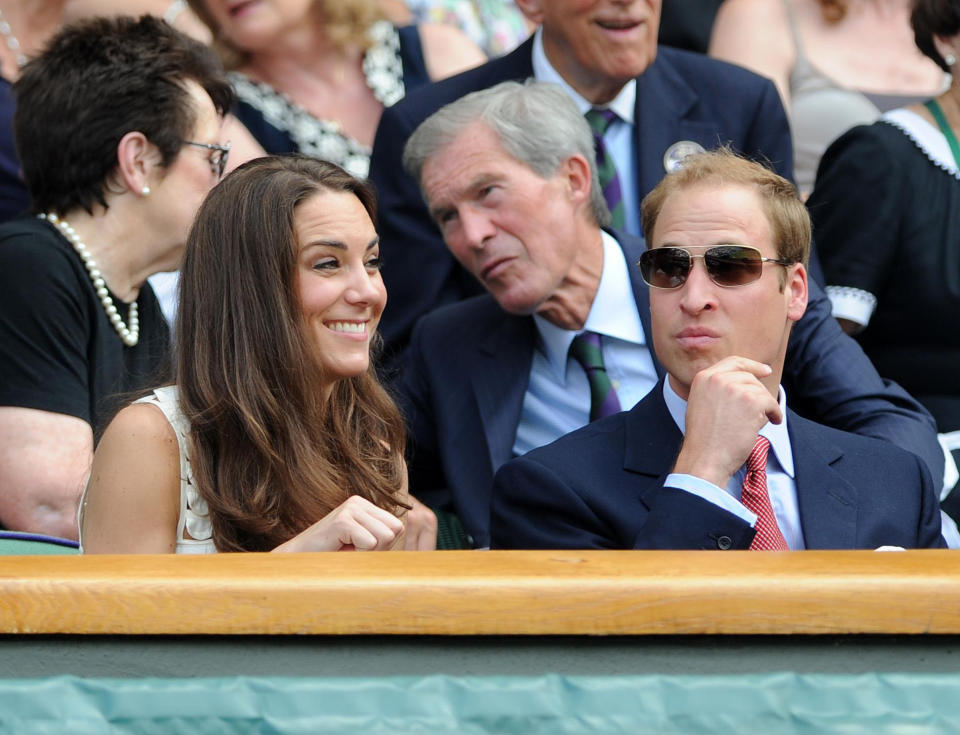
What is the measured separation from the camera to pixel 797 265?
8.02ft

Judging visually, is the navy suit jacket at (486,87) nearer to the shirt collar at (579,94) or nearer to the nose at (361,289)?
the shirt collar at (579,94)

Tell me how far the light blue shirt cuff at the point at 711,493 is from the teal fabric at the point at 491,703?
2.08ft

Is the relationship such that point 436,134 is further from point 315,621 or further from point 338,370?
point 315,621

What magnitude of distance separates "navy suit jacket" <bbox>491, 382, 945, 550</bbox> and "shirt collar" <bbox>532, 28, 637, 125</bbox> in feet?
4.47

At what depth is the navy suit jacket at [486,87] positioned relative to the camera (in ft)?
11.4

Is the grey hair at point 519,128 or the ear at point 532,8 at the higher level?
the ear at point 532,8

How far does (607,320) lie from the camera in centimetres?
310

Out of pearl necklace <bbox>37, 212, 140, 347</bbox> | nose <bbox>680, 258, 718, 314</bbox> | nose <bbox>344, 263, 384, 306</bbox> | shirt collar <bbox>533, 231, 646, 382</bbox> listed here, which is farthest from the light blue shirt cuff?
pearl necklace <bbox>37, 212, 140, 347</bbox>

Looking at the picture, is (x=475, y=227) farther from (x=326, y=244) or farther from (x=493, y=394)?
(x=326, y=244)

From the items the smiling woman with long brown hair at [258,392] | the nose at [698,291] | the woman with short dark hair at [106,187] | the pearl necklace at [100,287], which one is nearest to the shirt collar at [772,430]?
the nose at [698,291]

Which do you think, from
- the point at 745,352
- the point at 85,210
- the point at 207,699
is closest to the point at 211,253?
the point at 85,210

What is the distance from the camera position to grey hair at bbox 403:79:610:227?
3.20 metres

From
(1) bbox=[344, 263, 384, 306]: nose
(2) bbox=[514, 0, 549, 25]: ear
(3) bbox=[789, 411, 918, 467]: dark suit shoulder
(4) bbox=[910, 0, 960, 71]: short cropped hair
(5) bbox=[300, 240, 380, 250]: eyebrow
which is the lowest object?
(3) bbox=[789, 411, 918, 467]: dark suit shoulder

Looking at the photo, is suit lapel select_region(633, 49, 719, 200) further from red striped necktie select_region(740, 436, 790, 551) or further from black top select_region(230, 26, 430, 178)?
red striped necktie select_region(740, 436, 790, 551)
